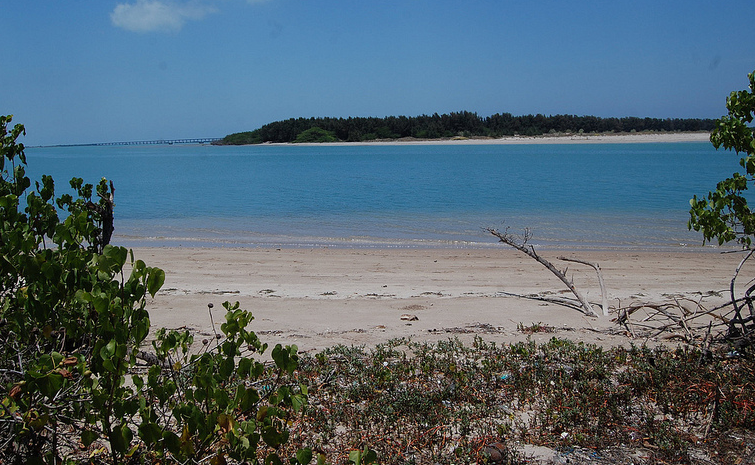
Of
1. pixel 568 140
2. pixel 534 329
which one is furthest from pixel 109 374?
pixel 568 140

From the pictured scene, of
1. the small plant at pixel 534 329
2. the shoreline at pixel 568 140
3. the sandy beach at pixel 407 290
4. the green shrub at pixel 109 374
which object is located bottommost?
the sandy beach at pixel 407 290

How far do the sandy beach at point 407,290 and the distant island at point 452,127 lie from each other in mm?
126011

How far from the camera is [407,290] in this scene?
9.20 metres

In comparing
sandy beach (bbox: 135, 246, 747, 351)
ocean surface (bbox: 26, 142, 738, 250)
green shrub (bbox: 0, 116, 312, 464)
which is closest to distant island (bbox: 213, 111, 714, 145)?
ocean surface (bbox: 26, 142, 738, 250)

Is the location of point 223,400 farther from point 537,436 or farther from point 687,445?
point 687,445

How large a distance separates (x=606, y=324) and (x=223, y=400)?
551 centimetres

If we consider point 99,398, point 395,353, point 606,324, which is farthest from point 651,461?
point 606,324

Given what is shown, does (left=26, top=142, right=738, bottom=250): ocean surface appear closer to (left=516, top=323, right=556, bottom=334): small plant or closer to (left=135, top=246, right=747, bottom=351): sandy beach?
(left=135, top=246, right=747, bottom=351): sandy beach

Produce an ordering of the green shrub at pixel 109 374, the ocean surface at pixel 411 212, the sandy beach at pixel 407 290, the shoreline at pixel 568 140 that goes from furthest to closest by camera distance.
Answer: the shoreline at pixel 568 140, the ocean surface at pixel 411 212, the sandy beach at pixel 407 290, the green shrub at pixel 109 374

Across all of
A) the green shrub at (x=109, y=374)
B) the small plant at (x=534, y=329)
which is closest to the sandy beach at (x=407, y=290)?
the small plant at (x=534, y=329)

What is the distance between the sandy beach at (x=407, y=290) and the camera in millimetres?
6297

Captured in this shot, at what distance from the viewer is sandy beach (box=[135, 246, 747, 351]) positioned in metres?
6.30

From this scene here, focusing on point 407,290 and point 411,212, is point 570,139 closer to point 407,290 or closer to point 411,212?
point 411,212

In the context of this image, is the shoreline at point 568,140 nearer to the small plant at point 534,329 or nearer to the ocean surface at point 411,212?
the ocean surface at point 411,212
